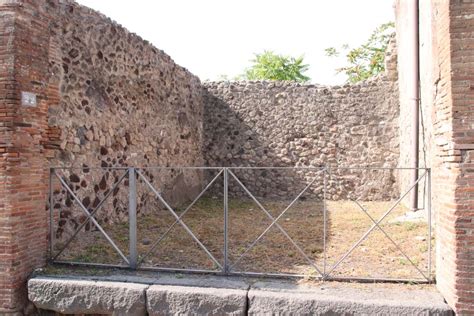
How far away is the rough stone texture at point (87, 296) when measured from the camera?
13.3ft

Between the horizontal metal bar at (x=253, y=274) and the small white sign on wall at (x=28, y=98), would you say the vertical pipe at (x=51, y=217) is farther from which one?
the small white sign on wall at (x=28, y=98)

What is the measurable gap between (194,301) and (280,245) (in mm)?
2116

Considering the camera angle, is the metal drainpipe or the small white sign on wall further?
the metal drainpipe

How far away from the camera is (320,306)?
3695mm

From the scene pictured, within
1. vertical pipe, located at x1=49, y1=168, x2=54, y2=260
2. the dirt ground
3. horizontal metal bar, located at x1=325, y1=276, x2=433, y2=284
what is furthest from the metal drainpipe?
vertical pipe, located at x1=49, y1=168, x2=54, y2=260

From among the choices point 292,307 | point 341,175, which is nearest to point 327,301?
point 292,307

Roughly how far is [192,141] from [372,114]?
4.45m

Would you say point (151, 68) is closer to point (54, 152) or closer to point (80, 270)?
point (54, 152)

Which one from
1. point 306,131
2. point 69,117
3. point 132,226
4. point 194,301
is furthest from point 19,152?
point 306,131

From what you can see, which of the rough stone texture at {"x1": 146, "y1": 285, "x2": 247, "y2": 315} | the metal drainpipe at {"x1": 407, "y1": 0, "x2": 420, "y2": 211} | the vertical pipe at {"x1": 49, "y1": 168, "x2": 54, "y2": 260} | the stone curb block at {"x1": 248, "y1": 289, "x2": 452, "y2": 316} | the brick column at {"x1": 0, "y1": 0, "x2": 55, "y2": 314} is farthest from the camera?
the metal drainpipe at {"x1": 407, "y1": 0, "x2": 420, "y2": 211}

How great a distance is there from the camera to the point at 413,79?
25.3 ft

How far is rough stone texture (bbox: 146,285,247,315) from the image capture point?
12.7 ft

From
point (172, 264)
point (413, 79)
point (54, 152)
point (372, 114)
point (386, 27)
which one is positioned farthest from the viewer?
point (386, 27)

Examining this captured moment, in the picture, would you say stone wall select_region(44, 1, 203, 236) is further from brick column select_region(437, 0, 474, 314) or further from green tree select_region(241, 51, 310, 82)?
green tree select_region(241, 51, 310, 82)
